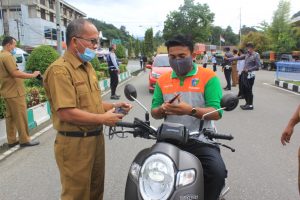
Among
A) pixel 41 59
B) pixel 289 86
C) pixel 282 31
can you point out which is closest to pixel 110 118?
pixel 41 59

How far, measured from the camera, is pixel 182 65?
9.95 ft

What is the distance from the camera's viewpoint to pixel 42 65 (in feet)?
35.3

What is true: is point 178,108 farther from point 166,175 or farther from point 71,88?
point 71,88

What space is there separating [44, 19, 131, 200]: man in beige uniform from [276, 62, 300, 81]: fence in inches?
618

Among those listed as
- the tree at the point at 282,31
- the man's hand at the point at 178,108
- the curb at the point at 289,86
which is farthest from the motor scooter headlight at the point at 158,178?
the tree at the point at 282,31

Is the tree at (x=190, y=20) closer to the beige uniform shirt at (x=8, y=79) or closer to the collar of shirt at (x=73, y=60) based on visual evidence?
the beige uniform shirt at (x=8, y=79)

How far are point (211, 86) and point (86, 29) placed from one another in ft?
3.75

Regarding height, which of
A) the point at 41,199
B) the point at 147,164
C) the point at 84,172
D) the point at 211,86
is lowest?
the point at 41,199

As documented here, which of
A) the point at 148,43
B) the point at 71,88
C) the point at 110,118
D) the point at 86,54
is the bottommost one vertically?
the point at 110,118

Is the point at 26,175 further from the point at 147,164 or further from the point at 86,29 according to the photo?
the point at 147,164

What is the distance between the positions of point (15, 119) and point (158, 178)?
4.54m

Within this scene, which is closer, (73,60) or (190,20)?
(73,60)

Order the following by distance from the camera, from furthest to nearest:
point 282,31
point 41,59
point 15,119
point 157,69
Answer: point 282,31
point 157,69
point 41,59
point 15,119

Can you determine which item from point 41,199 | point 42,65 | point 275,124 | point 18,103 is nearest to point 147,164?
point 41,199
